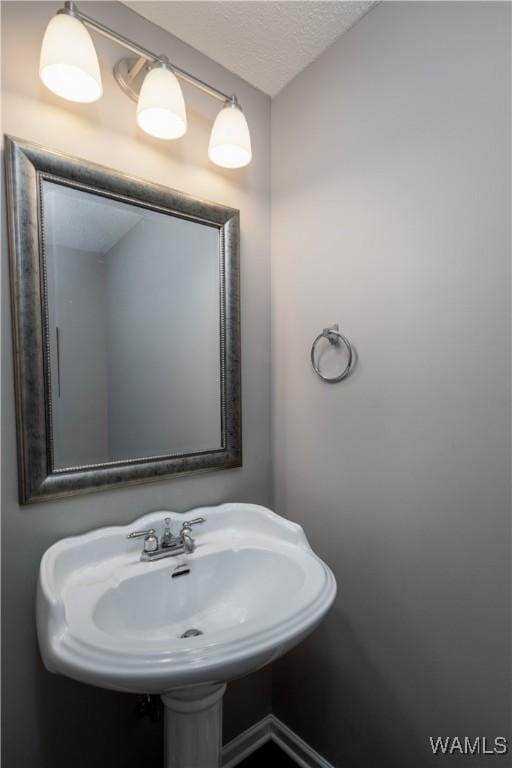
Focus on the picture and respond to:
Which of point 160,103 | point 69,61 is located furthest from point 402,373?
point 69,61

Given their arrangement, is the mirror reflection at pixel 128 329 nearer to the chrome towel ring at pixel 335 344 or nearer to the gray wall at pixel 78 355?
the gray wall at pixel 78 355

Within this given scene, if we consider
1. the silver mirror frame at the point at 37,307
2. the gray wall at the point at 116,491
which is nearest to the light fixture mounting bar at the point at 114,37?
the gray wall at the point at 116,491

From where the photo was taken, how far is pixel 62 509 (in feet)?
3.22

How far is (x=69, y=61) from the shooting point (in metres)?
0.83

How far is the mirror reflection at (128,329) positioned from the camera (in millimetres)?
979

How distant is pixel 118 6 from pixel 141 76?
19 cm

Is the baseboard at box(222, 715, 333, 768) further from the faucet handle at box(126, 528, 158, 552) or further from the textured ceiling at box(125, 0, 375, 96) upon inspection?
the textured ceiling at box(125, 0, 375, 96)

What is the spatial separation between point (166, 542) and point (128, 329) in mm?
645

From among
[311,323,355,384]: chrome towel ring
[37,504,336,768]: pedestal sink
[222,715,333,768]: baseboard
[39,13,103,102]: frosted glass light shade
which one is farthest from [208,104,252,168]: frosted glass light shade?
[222,715,333,768]: baseboard

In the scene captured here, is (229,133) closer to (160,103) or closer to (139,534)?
(160,103)

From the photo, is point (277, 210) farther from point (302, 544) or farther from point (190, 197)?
point (302, 544)

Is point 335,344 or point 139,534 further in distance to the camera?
point 335,344

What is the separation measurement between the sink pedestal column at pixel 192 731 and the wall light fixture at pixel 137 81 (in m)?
1.48

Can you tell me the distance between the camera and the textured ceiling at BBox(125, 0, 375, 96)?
41.3 inches
